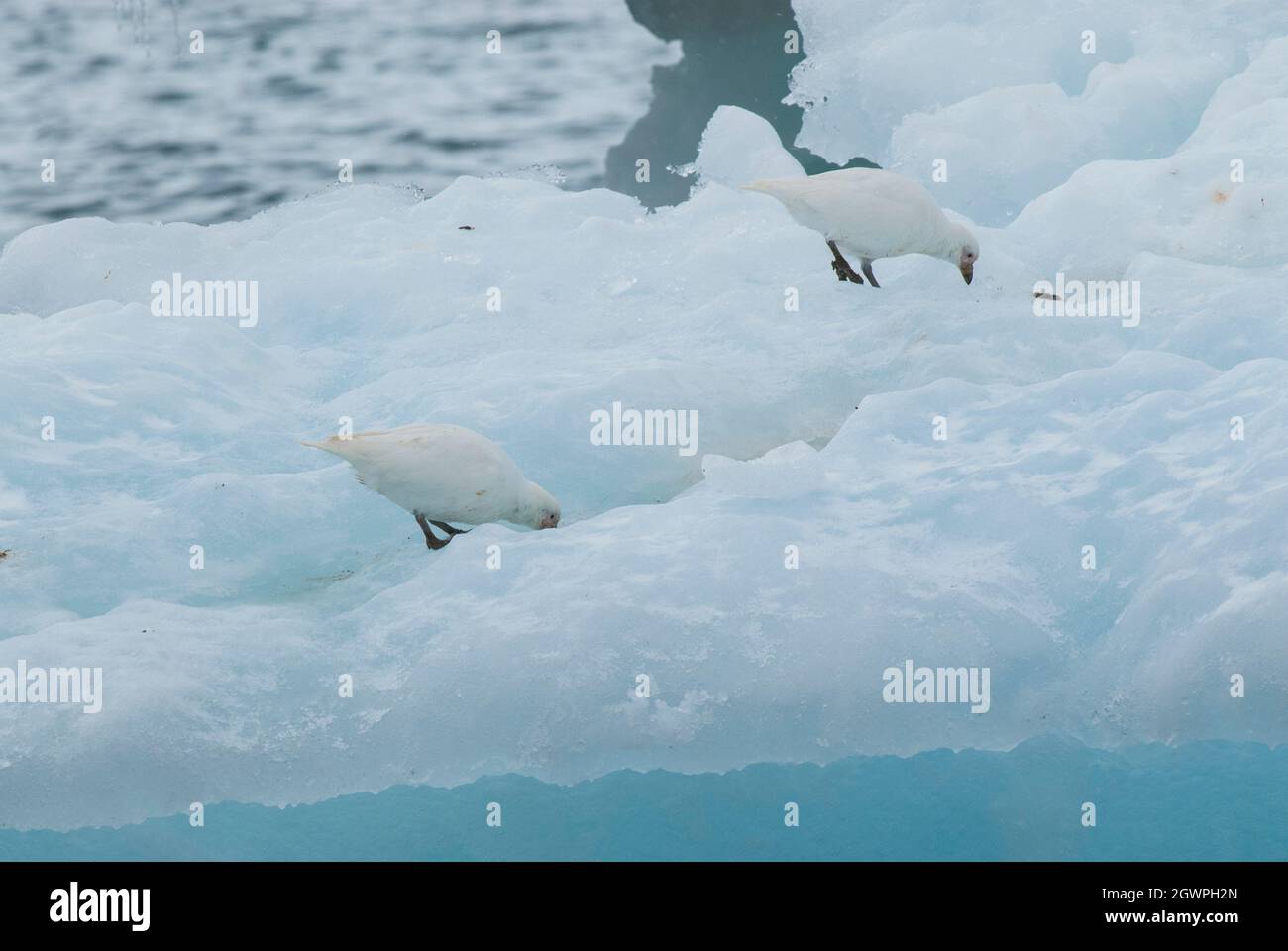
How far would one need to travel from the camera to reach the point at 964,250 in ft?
20.6

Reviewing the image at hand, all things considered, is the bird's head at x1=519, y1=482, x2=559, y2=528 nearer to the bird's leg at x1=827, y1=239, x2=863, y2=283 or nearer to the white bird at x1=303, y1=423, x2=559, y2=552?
the white bird at x1=303, y1=423, x2=559, y2=552

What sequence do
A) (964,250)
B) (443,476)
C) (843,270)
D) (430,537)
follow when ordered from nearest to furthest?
(443,476) < (430,537) < (964,250) < (843,270)

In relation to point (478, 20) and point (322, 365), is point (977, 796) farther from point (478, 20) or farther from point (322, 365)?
point (478, 20)

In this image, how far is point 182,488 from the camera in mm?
5266

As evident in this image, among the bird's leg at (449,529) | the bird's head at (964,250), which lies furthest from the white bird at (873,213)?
the bird's leg at (449,529)

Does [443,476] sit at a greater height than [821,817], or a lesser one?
greater

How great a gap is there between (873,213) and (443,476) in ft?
7.81

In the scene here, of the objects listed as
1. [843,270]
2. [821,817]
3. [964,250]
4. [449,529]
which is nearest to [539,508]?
[449,529]

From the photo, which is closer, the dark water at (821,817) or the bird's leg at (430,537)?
the dark water at (821,817)

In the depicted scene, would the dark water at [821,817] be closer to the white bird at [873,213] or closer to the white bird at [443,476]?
the white bird at [443,476]

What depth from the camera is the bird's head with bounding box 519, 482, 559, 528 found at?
4.96m

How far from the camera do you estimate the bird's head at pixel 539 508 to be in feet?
16.3

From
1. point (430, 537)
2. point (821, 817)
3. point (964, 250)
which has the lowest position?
point (821, 817)

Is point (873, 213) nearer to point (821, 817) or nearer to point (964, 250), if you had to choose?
point (964, 250)
